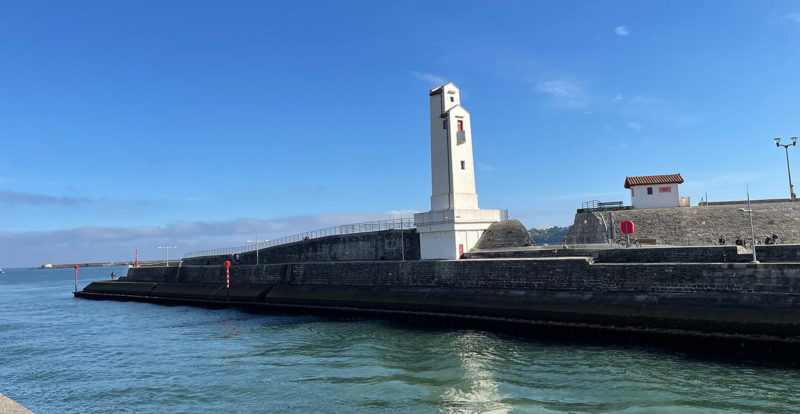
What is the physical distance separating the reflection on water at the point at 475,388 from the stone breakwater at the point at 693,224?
12.7 meters

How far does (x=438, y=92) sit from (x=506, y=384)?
1946 centimetres

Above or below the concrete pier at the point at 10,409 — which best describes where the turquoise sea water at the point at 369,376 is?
below

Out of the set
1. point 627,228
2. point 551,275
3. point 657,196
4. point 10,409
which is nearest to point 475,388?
point 10,409

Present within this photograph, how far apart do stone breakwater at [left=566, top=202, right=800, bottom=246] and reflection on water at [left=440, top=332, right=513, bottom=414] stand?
12.7 metres

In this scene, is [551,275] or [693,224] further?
[693,224]

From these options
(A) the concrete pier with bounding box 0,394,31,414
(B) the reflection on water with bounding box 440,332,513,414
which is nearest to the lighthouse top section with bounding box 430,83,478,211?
(B) the reflection on water with bounding box 440,332,513,414

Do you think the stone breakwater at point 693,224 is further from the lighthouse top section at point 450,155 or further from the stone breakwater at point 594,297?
the lighthouse top section at point 450,155

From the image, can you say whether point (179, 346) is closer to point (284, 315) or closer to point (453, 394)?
point (284, 315)

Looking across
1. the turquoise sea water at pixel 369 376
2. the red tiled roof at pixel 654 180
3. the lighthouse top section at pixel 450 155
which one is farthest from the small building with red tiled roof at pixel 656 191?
the turquoise sea water at pixel 369 376

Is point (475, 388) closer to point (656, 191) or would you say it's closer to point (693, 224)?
point (693, 224)

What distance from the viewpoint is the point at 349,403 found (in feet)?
36.5

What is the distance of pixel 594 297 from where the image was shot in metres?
19.0

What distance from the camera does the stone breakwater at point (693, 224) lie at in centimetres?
2302

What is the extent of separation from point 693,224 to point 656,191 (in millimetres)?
3752
